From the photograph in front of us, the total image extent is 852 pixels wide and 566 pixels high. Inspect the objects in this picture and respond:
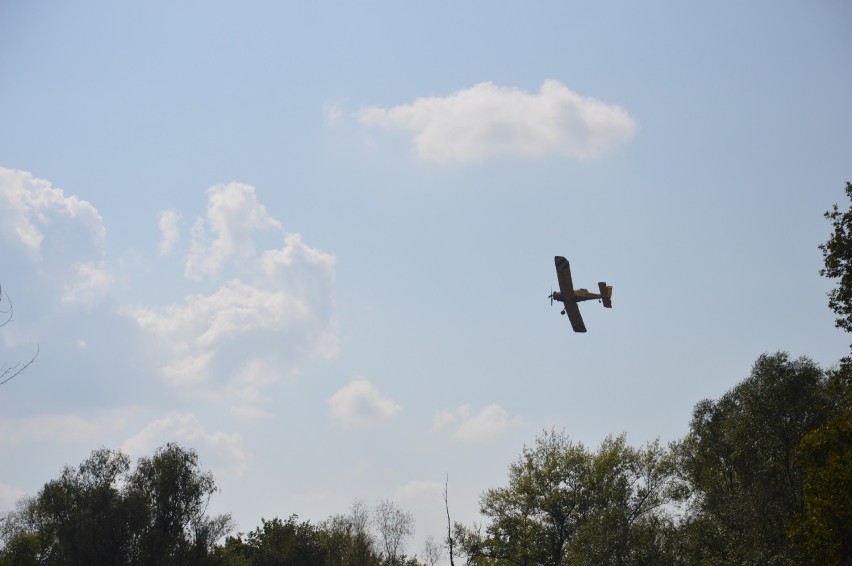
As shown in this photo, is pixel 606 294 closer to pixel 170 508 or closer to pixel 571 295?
pixel 571 295

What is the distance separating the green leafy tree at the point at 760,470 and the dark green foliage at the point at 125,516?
40.7 m

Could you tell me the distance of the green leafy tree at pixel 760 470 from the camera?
40.2 meters

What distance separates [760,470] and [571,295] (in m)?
16.5

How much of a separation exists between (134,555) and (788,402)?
49.7 meters

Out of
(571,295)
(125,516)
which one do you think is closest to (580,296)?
(571,295)

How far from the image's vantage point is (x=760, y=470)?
4481 centimetres

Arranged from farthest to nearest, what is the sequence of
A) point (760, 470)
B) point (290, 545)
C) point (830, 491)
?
1. point (290, 545)
2. point (760, 470)
3. point (830, 491)

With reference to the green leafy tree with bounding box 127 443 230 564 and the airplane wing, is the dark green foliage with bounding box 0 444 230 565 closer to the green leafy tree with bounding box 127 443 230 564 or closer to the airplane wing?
the green leafy tree with bounding box 127 443 230 564

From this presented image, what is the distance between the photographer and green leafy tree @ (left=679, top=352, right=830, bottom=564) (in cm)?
4016

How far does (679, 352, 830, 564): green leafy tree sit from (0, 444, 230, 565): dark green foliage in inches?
1603

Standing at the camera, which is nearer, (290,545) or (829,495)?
(829,495)

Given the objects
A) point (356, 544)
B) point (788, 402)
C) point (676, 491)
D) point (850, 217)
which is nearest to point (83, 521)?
point (356, 544)

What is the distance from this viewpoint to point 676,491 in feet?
186

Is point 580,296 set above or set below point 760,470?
above
